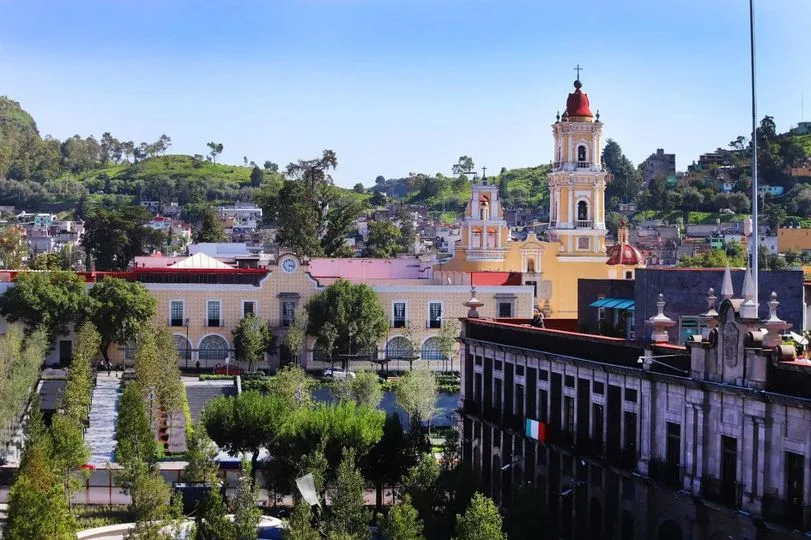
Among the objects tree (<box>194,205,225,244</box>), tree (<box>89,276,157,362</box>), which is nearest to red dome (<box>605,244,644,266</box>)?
tree (<box>89,276,157,362</box>)

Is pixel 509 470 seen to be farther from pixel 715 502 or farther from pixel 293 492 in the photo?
pixel 715 502

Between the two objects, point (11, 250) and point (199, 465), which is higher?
point (11, 250)

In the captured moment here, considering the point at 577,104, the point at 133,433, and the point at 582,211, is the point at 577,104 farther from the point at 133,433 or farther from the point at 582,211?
the point at 133,433

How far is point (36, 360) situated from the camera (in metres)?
71.3

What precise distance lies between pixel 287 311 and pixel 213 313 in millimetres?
3917

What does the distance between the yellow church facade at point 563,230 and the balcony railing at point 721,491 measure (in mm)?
55896

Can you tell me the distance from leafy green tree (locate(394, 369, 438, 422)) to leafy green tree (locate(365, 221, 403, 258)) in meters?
74.5

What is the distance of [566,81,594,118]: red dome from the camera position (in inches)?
3516

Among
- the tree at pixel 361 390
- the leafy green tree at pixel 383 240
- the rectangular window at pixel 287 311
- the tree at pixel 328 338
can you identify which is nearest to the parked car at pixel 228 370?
the rectangular window at pixel 287 311

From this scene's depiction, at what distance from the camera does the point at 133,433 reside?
170 feet

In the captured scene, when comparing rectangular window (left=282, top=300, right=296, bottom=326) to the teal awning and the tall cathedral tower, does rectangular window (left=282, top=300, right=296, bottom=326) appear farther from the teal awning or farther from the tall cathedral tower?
the teal awning

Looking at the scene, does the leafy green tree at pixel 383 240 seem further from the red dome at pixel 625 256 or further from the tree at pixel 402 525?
the tree at pixel 402 525

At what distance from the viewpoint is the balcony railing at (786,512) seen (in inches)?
1162

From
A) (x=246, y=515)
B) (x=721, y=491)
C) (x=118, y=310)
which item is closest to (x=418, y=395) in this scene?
(x=118, y=310)
